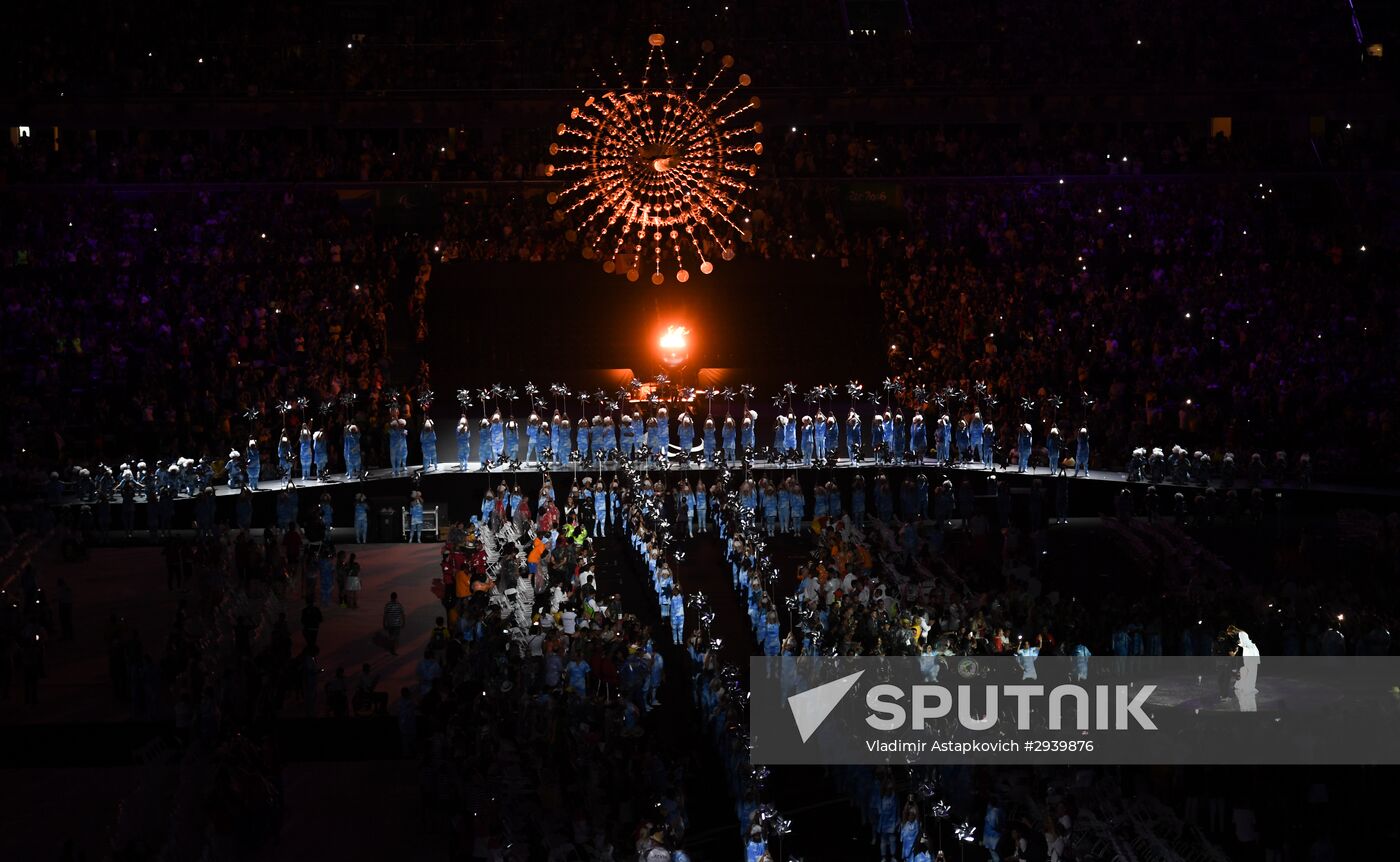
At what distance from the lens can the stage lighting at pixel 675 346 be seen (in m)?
46.8

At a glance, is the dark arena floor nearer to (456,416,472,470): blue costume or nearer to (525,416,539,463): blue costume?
(525,416,539,463): blue costume

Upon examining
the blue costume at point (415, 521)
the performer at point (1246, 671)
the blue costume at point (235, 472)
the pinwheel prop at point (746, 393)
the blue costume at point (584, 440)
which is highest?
the pinwheel prop at point (746, 393)

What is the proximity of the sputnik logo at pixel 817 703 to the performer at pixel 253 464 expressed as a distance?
1674 cm

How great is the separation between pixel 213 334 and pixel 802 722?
77.0ft

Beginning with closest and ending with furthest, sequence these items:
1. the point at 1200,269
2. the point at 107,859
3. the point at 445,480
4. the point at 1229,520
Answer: the point at 107,859 < the point at 1229,520 < the point at 445,480 < the point at 1200,269

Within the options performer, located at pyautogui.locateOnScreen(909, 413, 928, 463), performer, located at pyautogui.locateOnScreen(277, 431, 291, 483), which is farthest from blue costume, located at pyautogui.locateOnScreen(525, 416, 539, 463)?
performer, located at pyautogui.locateOnScreen(909, 413, 928, 463)

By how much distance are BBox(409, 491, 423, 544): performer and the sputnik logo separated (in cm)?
1380

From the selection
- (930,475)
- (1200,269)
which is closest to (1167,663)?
(930,475)

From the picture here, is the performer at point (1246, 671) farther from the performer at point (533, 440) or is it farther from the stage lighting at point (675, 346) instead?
the stage lighting at point (675, 346)

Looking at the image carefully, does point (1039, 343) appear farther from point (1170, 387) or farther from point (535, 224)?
point (535, 224)

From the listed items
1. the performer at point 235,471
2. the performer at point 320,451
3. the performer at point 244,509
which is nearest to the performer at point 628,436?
the performer at point 320,451

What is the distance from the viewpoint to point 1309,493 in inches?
1444

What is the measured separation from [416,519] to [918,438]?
438 inches

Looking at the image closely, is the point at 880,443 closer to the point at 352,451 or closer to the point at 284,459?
the point at 352,451
